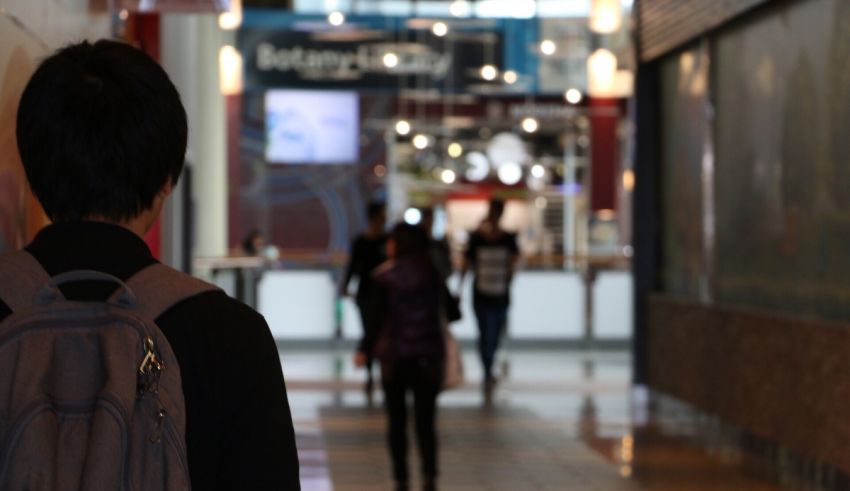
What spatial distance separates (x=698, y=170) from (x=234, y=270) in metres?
5.89

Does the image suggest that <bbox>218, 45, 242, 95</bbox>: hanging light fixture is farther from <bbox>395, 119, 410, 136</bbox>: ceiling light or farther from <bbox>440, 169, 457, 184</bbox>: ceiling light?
<bbox>440, 169, 457, 184</bbox>: ceiling light

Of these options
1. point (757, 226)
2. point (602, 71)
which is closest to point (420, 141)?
point (602, 71)

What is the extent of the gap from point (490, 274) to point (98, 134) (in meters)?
12.5

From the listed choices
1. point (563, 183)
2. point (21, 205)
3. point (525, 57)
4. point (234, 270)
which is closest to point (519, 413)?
point (234, 270)

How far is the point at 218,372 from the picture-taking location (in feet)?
6.56

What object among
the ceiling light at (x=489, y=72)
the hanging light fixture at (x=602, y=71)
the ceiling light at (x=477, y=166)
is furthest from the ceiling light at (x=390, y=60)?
the ceiling light at (x=477, y=166)

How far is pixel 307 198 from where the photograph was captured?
25.9m

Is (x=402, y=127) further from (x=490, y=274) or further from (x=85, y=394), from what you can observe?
(x=85, y=394)

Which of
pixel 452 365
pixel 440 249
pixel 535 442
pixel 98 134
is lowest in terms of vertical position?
pixel 535 442

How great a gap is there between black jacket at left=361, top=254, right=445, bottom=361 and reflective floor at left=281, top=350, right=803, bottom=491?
39.4 inches

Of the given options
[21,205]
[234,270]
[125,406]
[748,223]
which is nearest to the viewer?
[125,406]

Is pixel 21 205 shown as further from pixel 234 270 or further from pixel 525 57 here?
pixel 525 57

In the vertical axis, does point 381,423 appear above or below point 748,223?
below

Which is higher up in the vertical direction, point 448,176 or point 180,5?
point 180,5
